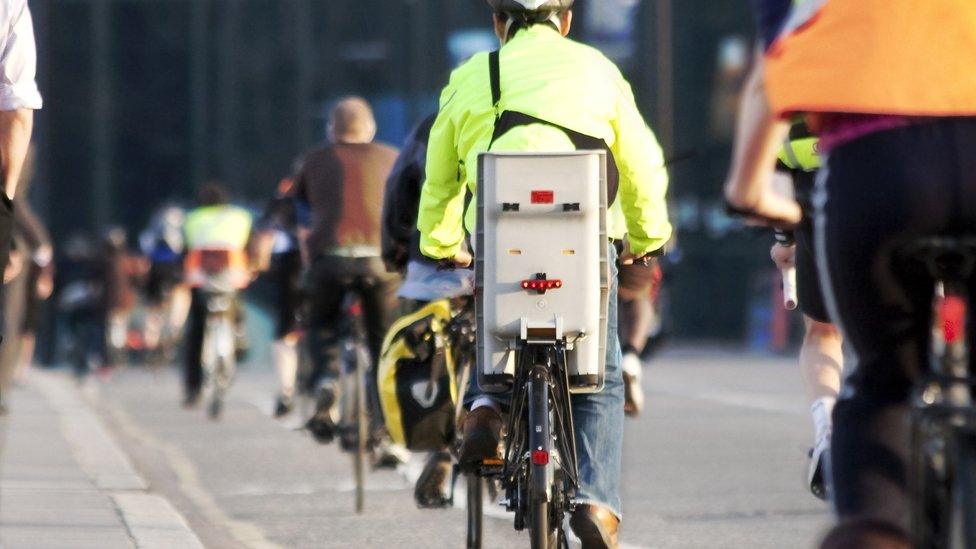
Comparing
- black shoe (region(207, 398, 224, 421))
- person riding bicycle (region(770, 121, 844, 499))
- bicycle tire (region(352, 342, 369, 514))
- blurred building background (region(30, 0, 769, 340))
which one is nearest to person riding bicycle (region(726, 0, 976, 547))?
person riding bicycle (region(770, 121, 844, 499))

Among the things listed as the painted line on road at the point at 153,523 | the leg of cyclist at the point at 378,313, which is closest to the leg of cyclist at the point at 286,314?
the leg of cyclist at the point at 378,313

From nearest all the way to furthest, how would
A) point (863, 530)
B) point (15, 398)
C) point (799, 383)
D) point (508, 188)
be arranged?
point (863, 530) → point (508, 188) → point (15, 398) → point (799, 383)

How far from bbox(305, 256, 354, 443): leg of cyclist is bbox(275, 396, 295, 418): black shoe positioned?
2781 millimetres

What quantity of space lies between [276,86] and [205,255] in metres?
18.7

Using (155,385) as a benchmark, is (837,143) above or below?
above

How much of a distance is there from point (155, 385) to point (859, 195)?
19442 mm

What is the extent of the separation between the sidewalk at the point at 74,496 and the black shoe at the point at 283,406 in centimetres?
120

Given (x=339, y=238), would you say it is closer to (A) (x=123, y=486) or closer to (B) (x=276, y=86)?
(A) (x=123, y=486)

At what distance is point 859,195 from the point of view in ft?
10.1

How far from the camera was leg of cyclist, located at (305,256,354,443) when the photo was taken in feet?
34.5

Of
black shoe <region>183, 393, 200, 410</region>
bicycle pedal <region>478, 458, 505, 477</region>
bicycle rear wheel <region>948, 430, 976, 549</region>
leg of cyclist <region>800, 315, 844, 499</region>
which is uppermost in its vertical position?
bicycle rear wheel <region>948, 430, 976, 549</region>

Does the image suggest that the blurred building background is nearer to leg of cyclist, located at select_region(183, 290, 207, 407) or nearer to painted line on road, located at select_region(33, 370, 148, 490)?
painted line on road, located at select_region(33, 370, 148, 490)

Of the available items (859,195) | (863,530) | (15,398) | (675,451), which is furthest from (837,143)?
(15,398)

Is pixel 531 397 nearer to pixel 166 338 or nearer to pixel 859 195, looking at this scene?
pixel 859 195
